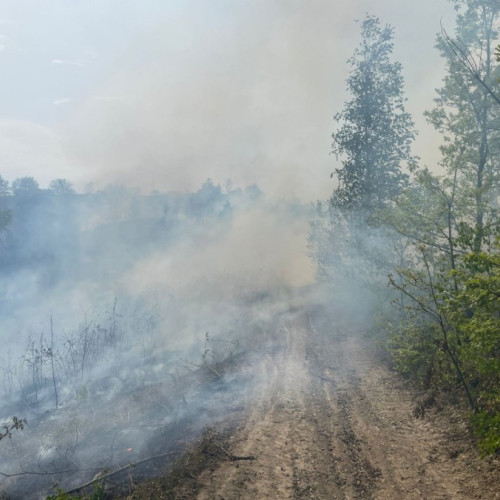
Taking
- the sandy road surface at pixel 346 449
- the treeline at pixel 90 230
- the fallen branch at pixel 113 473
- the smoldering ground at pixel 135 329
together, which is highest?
the treeline at pixel 90 230

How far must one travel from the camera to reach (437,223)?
30.0 ft

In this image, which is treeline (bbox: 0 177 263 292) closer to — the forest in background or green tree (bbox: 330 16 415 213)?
the forest in background

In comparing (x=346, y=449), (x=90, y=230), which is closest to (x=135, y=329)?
(x=346, y=449)

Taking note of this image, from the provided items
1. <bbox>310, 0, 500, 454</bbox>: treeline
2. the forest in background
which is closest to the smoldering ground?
the forest in background

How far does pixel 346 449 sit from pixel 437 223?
544 centimetres

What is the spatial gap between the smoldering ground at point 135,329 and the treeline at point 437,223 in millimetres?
5026

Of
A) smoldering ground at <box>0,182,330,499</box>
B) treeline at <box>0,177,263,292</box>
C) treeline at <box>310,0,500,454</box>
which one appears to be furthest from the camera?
treeline at <box>0,177,263,292</box>

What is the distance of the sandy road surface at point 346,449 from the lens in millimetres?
6145

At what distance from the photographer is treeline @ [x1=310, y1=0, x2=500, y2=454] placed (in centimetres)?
563

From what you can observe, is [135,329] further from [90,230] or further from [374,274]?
[90,230]

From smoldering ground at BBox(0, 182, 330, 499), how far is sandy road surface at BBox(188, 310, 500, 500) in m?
1.46

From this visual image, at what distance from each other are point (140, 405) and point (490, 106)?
1274 cm

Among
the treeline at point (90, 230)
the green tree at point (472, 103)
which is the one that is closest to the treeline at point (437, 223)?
the green tree at point (472, 103)

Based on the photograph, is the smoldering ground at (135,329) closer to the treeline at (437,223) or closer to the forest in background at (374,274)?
the forest in background at (374,274)
